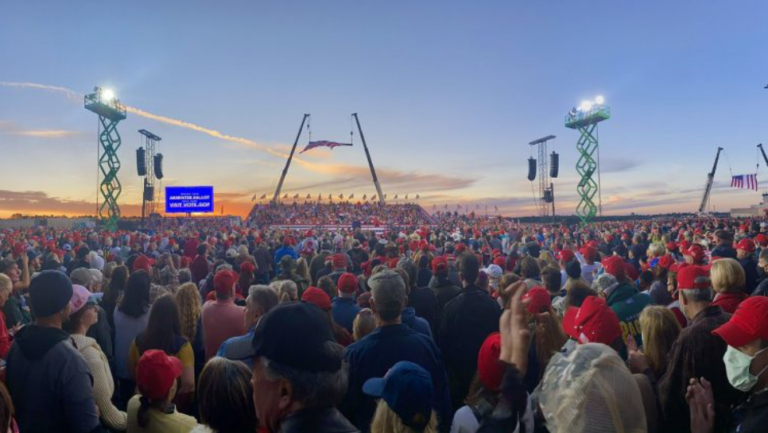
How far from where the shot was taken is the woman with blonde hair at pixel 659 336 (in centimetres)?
354

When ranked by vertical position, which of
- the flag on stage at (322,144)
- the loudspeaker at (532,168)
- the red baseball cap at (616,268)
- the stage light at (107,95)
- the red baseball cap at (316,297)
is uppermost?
the stage light at (107,95)

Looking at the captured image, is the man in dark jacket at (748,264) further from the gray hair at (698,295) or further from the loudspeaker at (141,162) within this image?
the loudspeaker at (141,162)

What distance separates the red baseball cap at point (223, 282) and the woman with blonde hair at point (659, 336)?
411 cm

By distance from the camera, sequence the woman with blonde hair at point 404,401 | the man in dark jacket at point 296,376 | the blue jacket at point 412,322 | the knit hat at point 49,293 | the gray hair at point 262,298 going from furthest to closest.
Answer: the blue jacket at point 412,322
the gray hair at point 262,298
the knit hat at point 49,293
the woman with blonde hair at point 404,401
the man in dark jacket at point 296,376

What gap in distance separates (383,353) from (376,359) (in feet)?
0.23

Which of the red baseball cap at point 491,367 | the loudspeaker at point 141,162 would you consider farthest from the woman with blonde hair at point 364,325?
the loudspeaker at point 141,162

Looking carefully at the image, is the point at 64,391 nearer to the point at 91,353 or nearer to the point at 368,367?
the point at 91,353

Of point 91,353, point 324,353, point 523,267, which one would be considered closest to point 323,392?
point 324,353

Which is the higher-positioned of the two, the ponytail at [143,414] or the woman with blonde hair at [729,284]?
the woman with blonde hair at [729,284]

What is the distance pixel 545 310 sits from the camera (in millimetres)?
4164

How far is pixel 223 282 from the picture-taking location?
503cm

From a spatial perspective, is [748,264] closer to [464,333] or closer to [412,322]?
[464,333]

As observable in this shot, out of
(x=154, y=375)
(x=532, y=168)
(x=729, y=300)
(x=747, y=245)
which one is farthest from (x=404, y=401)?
(x=532, y=168)

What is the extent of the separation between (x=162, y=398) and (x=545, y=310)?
10.4 ft
